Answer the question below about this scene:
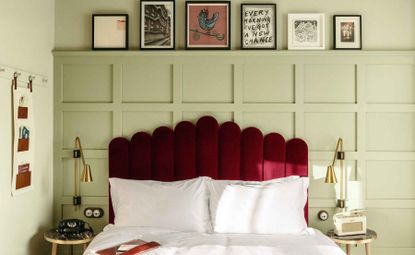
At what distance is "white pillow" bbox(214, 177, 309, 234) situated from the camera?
3383 mm

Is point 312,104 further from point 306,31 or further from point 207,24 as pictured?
point 207,24

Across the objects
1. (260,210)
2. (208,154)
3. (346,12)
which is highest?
(346,12)

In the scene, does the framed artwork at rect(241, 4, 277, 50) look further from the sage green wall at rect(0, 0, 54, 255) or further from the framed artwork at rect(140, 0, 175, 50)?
the sage green wall at rect(0, 0, 54, 255)

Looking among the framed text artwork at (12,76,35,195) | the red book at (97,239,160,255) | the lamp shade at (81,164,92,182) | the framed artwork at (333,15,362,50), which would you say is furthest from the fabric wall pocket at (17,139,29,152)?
the framed artwork at (333,15,362,50)

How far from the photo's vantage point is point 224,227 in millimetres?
3396

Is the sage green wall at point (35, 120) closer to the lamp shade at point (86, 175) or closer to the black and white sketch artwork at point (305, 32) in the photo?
the lamp shade at point (86, 175)

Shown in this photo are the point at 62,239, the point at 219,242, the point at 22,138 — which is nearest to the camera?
the point at 219,242

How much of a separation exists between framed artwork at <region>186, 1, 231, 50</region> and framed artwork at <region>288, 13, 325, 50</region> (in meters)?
0.56

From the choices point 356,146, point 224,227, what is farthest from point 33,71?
point 356,146

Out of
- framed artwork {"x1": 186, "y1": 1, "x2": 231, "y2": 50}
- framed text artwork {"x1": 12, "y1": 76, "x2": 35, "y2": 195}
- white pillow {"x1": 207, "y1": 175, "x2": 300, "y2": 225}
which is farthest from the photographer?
framed artwork {"x1": 186, "y1": 1, "x2": 231, "y2": 50}

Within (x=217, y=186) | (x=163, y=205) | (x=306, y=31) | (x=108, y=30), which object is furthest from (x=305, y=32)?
(x=163, y=205)

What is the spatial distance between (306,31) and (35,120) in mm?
2428

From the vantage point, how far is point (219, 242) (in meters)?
3.10

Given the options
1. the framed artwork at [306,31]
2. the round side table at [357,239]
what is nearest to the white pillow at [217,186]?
the round side table at [357,239]
